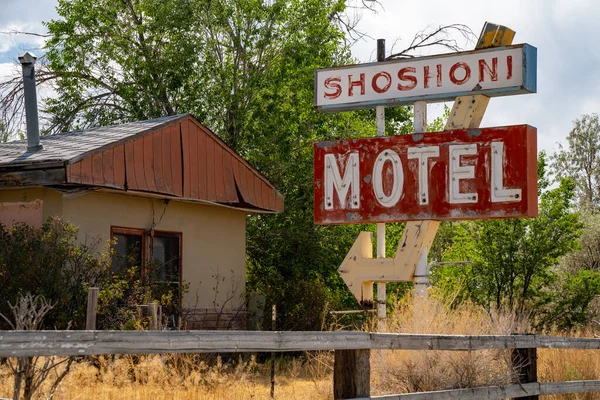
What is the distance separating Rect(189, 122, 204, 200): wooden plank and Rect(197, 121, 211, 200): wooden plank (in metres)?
0.04

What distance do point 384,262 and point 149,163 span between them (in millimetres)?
4476

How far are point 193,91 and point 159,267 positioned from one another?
365 inches

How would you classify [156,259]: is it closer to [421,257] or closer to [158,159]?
[158,159]

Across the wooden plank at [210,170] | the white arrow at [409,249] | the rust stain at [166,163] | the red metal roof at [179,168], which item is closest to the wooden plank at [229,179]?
the red metal roof at [179,168]

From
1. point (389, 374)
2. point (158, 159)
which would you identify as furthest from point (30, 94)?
point (389, 374)

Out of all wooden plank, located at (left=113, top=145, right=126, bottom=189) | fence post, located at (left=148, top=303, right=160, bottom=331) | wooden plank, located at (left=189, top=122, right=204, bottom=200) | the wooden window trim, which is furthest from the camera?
wooden plank, located at (left=189, top=122, right=204, bottom=200)

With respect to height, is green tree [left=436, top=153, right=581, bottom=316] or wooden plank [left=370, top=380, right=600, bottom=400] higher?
green tree [left=436, top=153, right=581, bottom=316]

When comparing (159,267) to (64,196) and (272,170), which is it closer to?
(64,196)

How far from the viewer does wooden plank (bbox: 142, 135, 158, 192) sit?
14.7m

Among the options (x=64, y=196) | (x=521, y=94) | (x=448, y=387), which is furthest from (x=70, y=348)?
(x=521, y=94)

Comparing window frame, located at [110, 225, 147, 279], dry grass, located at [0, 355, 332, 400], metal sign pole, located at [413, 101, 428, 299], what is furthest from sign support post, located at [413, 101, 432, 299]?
window frame, located at [110, 225, 147, 279]

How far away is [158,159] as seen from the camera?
49.8ft

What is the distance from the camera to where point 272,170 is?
22.1m

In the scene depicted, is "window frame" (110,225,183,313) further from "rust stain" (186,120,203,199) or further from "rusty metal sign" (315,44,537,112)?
"rusty metal sign" (315,44,537,112)
